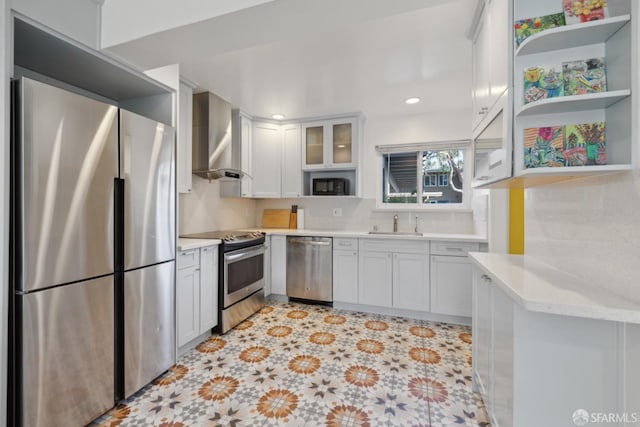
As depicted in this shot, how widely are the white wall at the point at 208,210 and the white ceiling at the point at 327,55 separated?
1.08 metres

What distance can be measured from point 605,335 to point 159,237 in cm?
233

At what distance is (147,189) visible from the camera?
187 centimetres

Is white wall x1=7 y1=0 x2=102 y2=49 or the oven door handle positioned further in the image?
the oven door handle

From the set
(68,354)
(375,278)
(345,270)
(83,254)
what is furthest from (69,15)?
(375,278)

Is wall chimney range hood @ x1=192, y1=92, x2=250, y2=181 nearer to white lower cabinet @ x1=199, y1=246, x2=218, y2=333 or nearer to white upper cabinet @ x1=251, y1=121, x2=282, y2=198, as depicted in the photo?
white upper cabinet @ x1=251, y1=121, x2=282, y2=198

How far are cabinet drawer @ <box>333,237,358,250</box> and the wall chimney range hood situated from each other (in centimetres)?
146

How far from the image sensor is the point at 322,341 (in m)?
2.60

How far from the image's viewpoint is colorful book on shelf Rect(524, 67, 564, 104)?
1.18m

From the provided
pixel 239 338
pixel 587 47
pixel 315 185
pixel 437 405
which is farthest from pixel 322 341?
pixel 587 47

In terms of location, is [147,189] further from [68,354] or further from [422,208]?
[422,208]

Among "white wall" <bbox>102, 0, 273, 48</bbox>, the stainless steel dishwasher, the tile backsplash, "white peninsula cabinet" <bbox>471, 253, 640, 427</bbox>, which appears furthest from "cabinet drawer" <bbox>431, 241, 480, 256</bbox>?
"white wall" <bbox>102, 0, 273, 48</bbox>

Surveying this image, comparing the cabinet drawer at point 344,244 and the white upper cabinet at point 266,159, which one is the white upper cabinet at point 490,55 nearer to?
the cabinet drawer at point 344,244

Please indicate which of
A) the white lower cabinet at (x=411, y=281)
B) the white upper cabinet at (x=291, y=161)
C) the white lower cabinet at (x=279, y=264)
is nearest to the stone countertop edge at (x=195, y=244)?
the white lower cabinet at (x=279, y=264)

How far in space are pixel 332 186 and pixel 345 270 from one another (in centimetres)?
110
